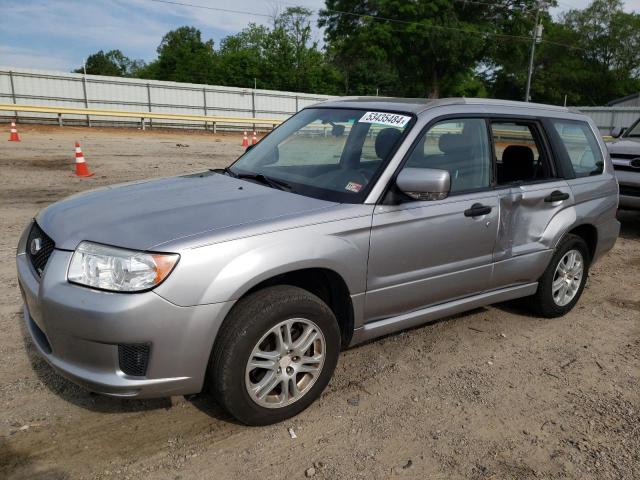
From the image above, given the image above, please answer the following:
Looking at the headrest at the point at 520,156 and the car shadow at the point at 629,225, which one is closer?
the headrest at the point at 520,156

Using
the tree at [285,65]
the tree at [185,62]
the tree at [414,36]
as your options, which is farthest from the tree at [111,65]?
the tree at [414,36]

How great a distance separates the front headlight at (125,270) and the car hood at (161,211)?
56 millimetres

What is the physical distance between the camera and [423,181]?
121 inches

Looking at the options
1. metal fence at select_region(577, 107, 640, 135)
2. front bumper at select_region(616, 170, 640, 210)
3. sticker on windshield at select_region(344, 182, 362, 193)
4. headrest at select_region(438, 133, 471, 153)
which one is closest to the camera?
sticker on windshield at select_region(344, 182, 362, 193)

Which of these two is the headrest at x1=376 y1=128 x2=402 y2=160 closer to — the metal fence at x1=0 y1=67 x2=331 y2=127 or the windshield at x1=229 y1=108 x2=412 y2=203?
the windshield at x1=229 y1=108 x2=412 y2=203

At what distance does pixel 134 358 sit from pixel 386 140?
203 cm

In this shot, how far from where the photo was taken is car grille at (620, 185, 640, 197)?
7.38 metres

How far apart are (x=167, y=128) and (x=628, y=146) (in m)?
24.6

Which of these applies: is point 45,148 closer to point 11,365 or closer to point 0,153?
point 0,153

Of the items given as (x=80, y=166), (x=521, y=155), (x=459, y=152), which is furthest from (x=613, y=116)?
(x=459, y=152)

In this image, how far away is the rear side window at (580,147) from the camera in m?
4.55

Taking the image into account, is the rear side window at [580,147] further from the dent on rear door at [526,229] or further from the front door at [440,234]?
the front door at [440,234]

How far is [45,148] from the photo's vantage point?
16.2 meters

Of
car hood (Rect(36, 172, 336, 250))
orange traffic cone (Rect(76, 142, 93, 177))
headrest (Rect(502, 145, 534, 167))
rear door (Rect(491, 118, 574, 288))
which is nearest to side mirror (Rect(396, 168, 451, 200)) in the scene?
car hood (Rect(36, 172, 336, 250))
